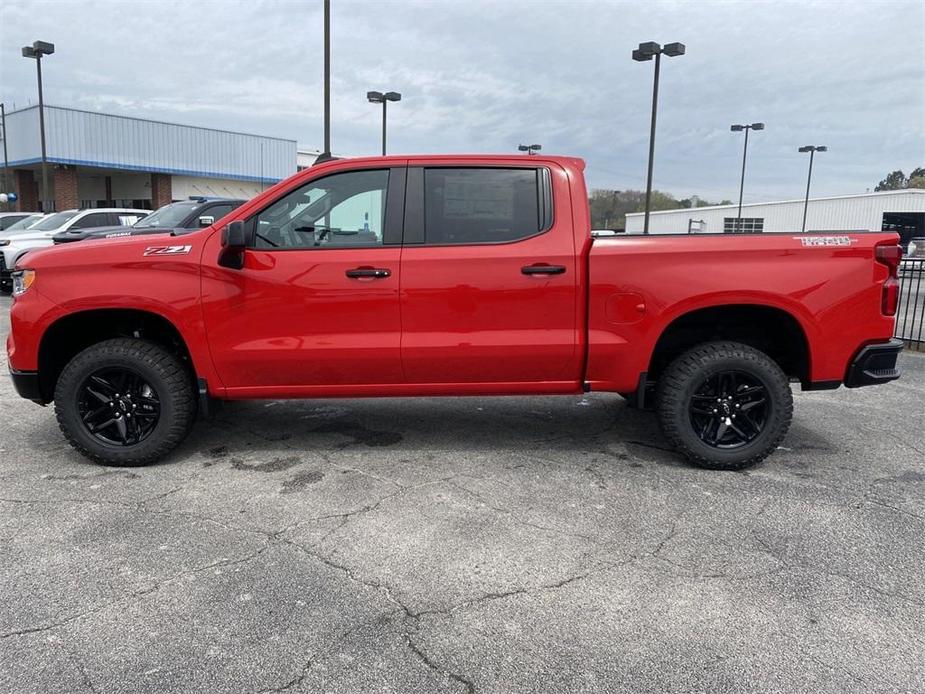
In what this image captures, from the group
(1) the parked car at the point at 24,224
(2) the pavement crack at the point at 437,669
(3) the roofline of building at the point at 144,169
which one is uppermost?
(3) the roofline of building at the point at 144,169

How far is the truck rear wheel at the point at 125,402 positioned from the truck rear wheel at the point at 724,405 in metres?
3.06

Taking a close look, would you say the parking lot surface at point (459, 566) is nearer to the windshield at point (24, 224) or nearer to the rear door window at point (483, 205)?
the rear door window at point (483, 205)

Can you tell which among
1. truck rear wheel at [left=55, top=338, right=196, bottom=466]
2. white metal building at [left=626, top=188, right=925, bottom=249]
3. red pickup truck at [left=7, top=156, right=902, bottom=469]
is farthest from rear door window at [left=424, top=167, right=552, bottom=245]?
white metal building at [left=626, top=188, right=925, bottom=249]

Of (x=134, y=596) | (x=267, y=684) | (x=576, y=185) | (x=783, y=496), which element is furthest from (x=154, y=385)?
(x=783, y=496)

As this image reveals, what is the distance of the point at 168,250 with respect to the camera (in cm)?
437

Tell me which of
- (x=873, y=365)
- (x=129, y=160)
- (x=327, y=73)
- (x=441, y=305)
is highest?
(x=129, y=160)

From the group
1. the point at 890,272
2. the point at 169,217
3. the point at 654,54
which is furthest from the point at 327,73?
the point at 890,272

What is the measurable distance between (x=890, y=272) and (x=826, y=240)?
47cm

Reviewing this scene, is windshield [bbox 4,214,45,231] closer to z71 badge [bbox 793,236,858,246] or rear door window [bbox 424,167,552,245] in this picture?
rear door window [bbox 424,167,552,245]

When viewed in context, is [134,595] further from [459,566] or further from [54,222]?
[54,222]

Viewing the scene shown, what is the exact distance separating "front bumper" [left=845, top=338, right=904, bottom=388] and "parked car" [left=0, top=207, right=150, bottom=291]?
555 inches

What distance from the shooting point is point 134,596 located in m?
3.01

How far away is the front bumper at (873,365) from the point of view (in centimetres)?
441

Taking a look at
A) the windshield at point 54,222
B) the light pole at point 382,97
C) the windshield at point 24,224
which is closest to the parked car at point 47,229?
the windshield at point 54,222
